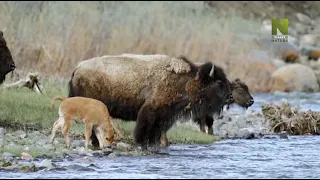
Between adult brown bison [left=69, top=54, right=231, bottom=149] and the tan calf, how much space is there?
616 millimetres

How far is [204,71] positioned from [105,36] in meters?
11.2

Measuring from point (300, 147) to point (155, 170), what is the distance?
13.9 ft

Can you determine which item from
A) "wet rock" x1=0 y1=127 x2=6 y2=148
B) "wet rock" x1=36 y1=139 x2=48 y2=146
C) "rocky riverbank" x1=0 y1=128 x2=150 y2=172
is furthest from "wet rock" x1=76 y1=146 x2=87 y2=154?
"wet rock" x1=0 y1=127 x2=6 y2=148

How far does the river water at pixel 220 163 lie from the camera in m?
11.4

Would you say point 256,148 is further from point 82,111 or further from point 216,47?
point 216,47

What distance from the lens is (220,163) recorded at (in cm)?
1281

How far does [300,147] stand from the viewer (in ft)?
50.0

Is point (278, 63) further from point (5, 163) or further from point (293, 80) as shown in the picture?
A: point (5, 163)

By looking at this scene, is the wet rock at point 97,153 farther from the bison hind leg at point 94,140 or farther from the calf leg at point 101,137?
the bison hind leg at point 94,140

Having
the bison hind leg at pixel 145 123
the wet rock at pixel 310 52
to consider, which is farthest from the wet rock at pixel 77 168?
the wet rock at pixel 310 52

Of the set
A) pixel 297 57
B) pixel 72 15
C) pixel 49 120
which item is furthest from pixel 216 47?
pixel 49 120

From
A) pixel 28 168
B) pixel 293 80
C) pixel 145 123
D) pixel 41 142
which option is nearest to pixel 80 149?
pixel 41 142

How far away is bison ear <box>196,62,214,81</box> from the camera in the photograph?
47.4 ft

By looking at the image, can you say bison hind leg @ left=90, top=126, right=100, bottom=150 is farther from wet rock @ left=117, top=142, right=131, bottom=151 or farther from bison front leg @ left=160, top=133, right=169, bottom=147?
bison front leg @ left=160, top=133, right=169, bottom=147
